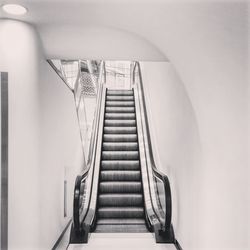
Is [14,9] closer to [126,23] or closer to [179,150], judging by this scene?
[126,23]

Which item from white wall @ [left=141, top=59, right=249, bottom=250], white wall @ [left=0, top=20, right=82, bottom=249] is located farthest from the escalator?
white wall @ [left=0, top=20, right=82, bottom=249]

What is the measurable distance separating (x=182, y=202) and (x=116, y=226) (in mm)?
1492

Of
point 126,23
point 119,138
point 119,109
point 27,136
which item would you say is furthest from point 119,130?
point 126,23

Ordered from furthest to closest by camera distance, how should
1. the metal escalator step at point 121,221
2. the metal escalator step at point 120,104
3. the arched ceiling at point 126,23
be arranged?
the metal escalator step at point 120,104, the metal escalator step at point 121,221, the arched ceiling at point 126,23

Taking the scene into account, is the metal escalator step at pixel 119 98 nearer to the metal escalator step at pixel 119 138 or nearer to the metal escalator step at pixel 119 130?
the metal escalator step at pixel 119 130

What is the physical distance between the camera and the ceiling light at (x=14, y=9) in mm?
2293

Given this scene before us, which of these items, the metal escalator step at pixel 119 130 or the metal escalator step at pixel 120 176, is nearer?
the metal escalator step at pixel 120 176

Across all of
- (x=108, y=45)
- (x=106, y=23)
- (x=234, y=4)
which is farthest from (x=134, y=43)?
(x=234, y=4)

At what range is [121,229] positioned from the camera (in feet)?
15.1

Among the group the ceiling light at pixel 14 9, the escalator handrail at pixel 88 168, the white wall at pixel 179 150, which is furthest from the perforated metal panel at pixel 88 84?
the ceiling light at pixel 14 9

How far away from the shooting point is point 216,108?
7.43ft

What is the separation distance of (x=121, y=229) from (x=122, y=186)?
1.14 metres

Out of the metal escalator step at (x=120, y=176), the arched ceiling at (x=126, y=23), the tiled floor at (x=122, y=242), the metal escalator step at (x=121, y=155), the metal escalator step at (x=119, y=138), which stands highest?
the arched ceiling at (x=126, y=23)

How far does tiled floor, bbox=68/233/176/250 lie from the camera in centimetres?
376
